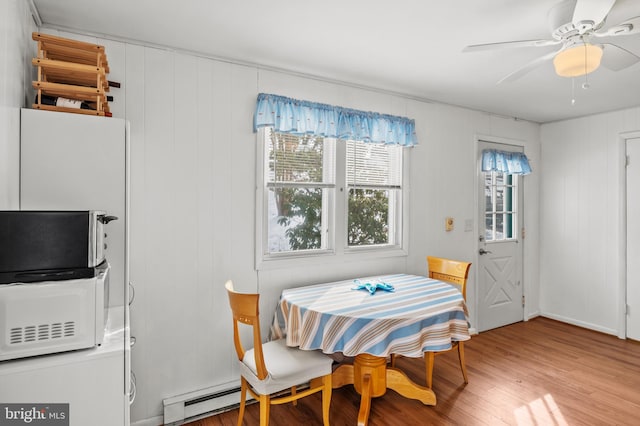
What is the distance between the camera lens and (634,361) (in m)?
3.35

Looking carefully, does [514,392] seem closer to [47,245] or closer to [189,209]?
[189,209]

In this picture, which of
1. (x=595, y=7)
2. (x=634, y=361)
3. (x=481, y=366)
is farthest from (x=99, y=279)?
(x=634, y=361)

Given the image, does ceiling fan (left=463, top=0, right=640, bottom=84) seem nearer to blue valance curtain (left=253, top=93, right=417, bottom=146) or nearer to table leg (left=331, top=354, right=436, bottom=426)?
blue valance curtain (left=253, top=93, right=417, bottom=146)

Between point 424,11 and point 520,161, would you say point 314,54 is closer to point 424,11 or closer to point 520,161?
point 424,11

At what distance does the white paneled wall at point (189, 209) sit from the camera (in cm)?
232

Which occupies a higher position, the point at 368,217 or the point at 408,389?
the point at 368,217

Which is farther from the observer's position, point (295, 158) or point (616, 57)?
point (295, 158)

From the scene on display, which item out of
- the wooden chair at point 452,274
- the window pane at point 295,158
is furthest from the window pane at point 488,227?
the window pane at point 295,158

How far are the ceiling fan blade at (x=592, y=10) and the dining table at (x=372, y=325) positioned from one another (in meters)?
1.73

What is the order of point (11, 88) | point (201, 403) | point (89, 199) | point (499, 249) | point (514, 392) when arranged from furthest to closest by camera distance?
point (499, 249)
point (514, 392)
point (201, 403)
point (89, 199)
point (11, 88)

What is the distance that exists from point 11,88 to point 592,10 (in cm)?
254

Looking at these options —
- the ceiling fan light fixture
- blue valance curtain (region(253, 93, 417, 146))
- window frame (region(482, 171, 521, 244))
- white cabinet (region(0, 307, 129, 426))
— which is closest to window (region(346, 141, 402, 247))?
blue valance curtain (region(253, 93, 417, 146))

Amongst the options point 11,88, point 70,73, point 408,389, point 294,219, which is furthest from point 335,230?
point 11,88

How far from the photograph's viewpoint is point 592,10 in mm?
1604
